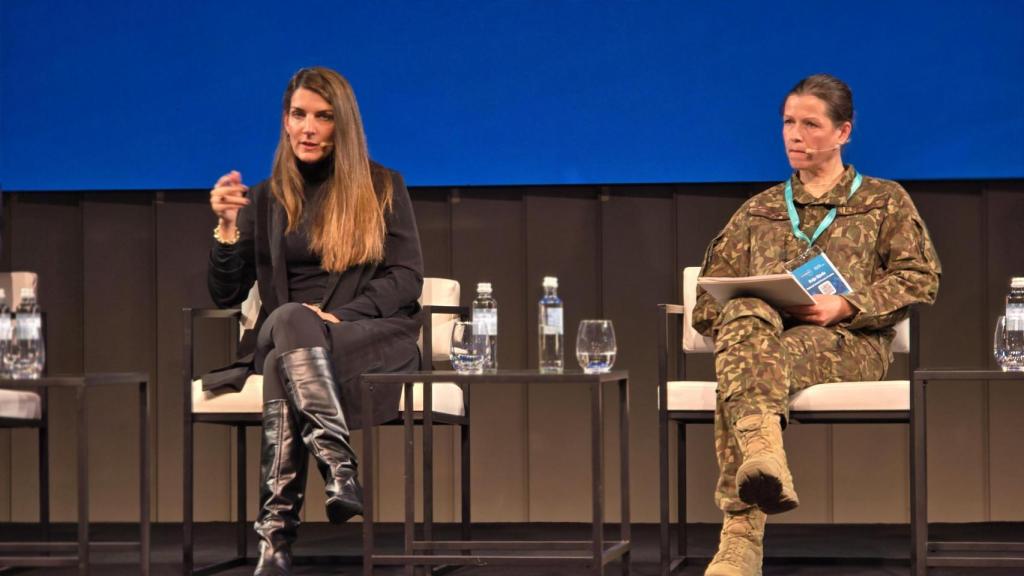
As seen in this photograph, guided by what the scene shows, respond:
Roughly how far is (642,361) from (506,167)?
0.74 metres

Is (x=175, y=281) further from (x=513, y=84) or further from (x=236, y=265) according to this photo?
(x=513, y=84)

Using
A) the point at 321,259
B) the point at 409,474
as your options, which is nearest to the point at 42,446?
the point at 321,259

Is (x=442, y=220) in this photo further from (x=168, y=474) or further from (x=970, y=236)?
(x=970, y=236)

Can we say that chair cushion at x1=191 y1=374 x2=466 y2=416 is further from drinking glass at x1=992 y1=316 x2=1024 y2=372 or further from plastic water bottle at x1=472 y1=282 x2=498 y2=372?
drinking glass at x1=992 y1=316 x2=1024 y2=372

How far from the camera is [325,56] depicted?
3922 millimetres

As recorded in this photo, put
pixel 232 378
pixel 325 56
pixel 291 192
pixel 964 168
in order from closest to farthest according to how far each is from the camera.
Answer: pixel 232 378, pixel 291 192, pixel 964 168, pixel 325 56

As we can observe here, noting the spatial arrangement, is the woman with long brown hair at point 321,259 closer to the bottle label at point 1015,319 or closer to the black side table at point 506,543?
the black side table at point 506,543

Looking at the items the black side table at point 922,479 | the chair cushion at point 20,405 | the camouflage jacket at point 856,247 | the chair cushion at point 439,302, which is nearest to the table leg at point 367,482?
the chair cushion at point 439,302

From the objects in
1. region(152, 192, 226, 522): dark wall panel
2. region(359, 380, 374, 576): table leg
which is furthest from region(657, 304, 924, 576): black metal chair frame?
region(152, 192, 226, 522): dark wall panel

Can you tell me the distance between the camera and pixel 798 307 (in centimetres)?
292

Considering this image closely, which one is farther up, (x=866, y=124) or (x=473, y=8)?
(x=473, y=8)

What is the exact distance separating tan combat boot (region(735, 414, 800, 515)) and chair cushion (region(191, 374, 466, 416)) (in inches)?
30.6

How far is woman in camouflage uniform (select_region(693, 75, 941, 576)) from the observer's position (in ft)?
Result: 8.64

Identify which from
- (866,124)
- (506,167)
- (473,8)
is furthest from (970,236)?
(473,8)
